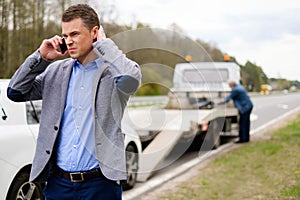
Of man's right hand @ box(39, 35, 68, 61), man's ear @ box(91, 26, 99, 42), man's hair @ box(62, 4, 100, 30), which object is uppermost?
man's hair @ box(62, 4, 100, 30)

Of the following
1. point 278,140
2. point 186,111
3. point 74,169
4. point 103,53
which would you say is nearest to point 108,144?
point 74,169

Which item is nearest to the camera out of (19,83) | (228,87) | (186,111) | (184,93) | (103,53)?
(103,53)

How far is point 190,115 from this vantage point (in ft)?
29.7

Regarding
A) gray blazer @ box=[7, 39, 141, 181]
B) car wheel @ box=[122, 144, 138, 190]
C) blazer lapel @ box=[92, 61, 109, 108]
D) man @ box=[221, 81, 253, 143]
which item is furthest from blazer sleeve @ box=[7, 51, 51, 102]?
man @ box=[221, 81, 253, 143]

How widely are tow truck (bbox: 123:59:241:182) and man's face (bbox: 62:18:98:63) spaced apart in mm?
1912

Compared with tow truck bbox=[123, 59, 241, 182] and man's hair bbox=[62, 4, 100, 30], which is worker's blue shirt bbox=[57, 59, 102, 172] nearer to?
man's hair bbox=[62, 4, 100, 30]

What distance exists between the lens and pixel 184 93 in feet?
34.9

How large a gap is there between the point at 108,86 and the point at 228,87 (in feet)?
34.2

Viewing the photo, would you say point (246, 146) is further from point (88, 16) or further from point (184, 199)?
point (88, 16)

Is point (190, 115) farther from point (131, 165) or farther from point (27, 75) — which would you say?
point (27, 75)

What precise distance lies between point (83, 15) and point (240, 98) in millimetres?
10357

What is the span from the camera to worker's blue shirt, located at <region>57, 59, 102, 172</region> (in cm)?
253

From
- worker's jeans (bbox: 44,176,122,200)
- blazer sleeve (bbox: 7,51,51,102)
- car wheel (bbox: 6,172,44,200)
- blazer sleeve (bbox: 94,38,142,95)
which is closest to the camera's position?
blazer sleeve (bbox: 94,38,142,95)

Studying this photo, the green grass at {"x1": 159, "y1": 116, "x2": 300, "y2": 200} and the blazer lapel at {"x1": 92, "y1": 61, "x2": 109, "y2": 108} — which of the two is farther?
the green grass at {"x1": 159, "y1": 116, "x2": 300, "y2": 200}
